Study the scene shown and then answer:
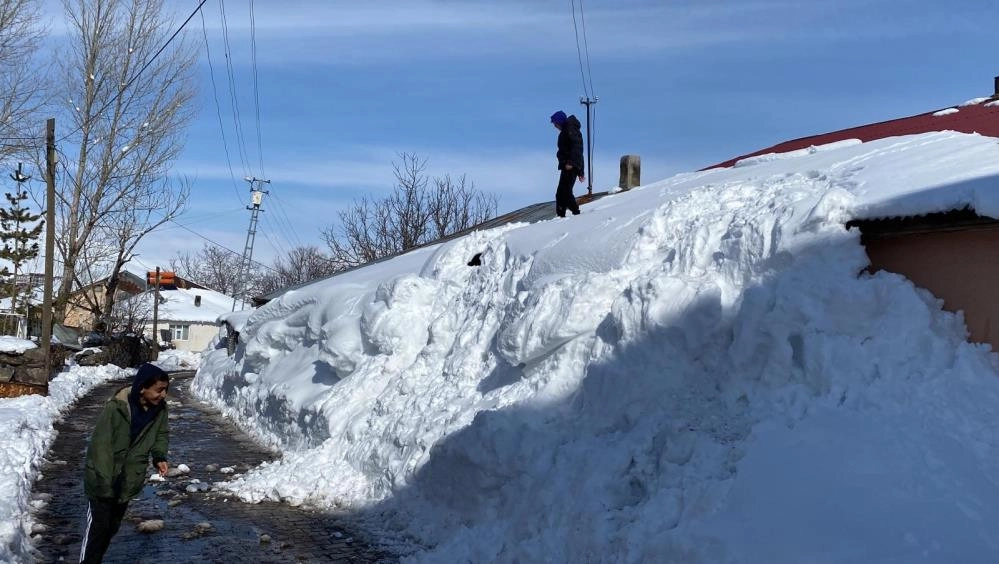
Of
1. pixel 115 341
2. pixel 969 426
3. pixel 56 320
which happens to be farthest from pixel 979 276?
pixel 115 341

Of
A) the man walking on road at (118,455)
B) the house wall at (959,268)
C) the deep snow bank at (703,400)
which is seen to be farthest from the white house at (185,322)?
the house wall at (959,268)

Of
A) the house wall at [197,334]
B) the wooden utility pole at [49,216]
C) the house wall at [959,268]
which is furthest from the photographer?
the house wall at [197,334]

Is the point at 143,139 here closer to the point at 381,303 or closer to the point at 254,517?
the point at 381,303

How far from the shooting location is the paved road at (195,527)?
675cm

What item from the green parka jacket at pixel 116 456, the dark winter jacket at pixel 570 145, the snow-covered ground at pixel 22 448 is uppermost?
the dark winter jacket at pixel 570 145

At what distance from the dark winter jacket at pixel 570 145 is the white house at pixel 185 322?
51234 millimetres

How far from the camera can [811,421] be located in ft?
17.7

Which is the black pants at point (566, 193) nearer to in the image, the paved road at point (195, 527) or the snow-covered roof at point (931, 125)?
the snow-covered roof at point (931, 125)

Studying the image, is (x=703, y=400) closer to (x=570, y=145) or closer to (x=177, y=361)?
(x=570, y=145)

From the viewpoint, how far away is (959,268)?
5695 millimetres

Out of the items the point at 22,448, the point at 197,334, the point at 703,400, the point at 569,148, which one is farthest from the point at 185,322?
the point at 703,400

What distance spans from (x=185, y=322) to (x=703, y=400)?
5922 cm

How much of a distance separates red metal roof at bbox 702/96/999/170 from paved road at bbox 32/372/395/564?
7368mm

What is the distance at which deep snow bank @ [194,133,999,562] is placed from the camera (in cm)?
479
